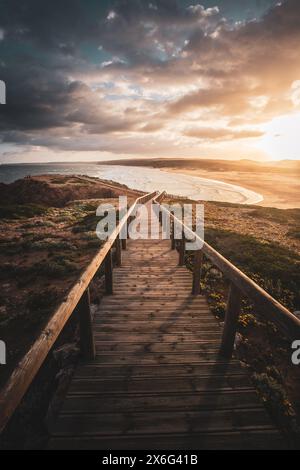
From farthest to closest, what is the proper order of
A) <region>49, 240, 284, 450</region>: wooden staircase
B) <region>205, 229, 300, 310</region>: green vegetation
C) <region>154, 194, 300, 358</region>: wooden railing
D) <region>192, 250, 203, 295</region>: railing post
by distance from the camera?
<region>205, 229, 300, 310</region>: green vegetation → <region>192, 250, 203, 295</region>: railing post → <region>49, 240, 284, 450</region>: wooden staircase → <region>154, 194, 300, 358</region>: wooden railing

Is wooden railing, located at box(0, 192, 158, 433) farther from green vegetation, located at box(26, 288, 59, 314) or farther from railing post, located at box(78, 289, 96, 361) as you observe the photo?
green vegetation, located at box(26, 288, 59, 314)

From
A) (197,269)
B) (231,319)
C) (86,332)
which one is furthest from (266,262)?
(86,332)

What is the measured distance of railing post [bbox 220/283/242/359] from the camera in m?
3.54

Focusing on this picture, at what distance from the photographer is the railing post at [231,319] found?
3.54m

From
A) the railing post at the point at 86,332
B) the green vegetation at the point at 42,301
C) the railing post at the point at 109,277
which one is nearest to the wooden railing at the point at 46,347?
the railing post at the point at 86,332

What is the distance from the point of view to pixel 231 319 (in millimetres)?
3658

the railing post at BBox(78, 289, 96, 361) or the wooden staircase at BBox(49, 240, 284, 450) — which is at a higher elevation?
the railing post at BBox(78, 289, 96, 361)

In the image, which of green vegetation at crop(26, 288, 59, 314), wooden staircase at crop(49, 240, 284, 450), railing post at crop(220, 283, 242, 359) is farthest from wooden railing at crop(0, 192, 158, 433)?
green vegetation at crop(26, 288, 59, 314)

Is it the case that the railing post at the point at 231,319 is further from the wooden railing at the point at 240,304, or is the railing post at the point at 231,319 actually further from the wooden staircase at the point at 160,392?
the wooden staircase at the point at 160,392

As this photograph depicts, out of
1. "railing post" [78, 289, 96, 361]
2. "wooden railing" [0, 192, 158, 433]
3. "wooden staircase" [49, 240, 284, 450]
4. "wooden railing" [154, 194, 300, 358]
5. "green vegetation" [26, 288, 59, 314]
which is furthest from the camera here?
"green vegetation" [26, 288, 59, 314]

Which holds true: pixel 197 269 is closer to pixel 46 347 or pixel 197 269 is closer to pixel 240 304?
pixel 240 304
